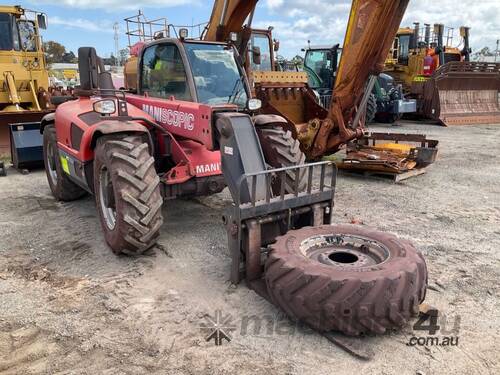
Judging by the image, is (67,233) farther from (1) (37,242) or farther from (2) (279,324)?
(2) (279,324)

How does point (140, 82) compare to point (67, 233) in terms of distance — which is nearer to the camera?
point (67, 233)

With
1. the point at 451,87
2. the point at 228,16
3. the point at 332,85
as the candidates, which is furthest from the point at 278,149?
the point at 451,87

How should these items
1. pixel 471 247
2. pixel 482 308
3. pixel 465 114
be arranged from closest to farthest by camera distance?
pixel 482 308
pixel 471 247
pixel 465 114

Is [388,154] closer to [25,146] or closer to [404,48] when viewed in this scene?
[25,146]

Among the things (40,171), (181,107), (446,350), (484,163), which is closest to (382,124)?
(484,163)

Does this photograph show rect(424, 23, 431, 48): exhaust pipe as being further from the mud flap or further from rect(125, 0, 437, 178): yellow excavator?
the mud flap

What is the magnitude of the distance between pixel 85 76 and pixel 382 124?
12.1 m

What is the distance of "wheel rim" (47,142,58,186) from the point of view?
6.55 metres

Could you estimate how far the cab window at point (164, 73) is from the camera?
4.71 metres

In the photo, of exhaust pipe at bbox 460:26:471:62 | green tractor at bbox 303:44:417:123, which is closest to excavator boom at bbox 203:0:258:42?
green tractor at bbox 303:44:417:123

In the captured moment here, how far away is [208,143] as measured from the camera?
4.25m

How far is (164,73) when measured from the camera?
5.02m

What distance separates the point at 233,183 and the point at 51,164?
4.04 meters

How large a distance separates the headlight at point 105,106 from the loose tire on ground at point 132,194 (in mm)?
413
